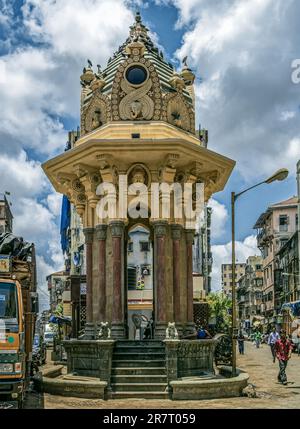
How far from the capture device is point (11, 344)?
48.6ft

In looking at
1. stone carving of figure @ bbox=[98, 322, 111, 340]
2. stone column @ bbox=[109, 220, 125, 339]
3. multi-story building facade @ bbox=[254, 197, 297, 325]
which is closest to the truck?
stone carving of figure @ bbox=[98, 322, 111, 340]

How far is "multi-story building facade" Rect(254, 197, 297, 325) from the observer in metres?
93.9

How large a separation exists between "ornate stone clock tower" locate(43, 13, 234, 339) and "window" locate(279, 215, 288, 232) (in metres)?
73.9

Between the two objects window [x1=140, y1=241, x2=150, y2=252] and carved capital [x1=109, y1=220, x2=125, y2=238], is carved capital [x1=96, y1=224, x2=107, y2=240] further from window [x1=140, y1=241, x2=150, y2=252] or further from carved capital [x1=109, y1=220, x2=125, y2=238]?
window [x1=140, y1=241, x2=150, y2=252]

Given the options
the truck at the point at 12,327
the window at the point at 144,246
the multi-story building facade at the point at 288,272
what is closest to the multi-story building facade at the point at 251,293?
the multi-story building facade at the point at 288,272

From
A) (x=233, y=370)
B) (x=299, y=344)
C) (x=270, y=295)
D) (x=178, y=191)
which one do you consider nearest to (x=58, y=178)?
(x=178, y=191)

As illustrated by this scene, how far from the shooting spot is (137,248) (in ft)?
187

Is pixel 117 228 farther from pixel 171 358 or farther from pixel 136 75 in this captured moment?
pixel 136 75

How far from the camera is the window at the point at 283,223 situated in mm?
95000

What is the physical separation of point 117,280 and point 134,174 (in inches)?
134

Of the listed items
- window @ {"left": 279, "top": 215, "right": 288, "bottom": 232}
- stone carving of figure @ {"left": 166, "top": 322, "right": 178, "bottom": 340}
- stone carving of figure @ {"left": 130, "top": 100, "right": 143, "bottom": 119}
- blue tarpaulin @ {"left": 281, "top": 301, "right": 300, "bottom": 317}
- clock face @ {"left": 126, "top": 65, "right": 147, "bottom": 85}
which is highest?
window @ {"left": 279, "top": 215, "right": 288, "bottom": 232}

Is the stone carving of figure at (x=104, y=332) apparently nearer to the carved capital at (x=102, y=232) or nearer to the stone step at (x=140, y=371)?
the stone step at (x=140, y=371)

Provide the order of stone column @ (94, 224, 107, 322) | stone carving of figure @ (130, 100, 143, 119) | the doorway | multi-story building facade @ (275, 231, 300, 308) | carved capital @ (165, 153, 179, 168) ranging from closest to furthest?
carved capital @ (165, 153, 179, 168) → stone column @ (94, 224, 107, 322) → stone carving of figure @ (130, 100, 143, 119) → the doorway → multi-story building facade @ (275, 231, 300, 308)
